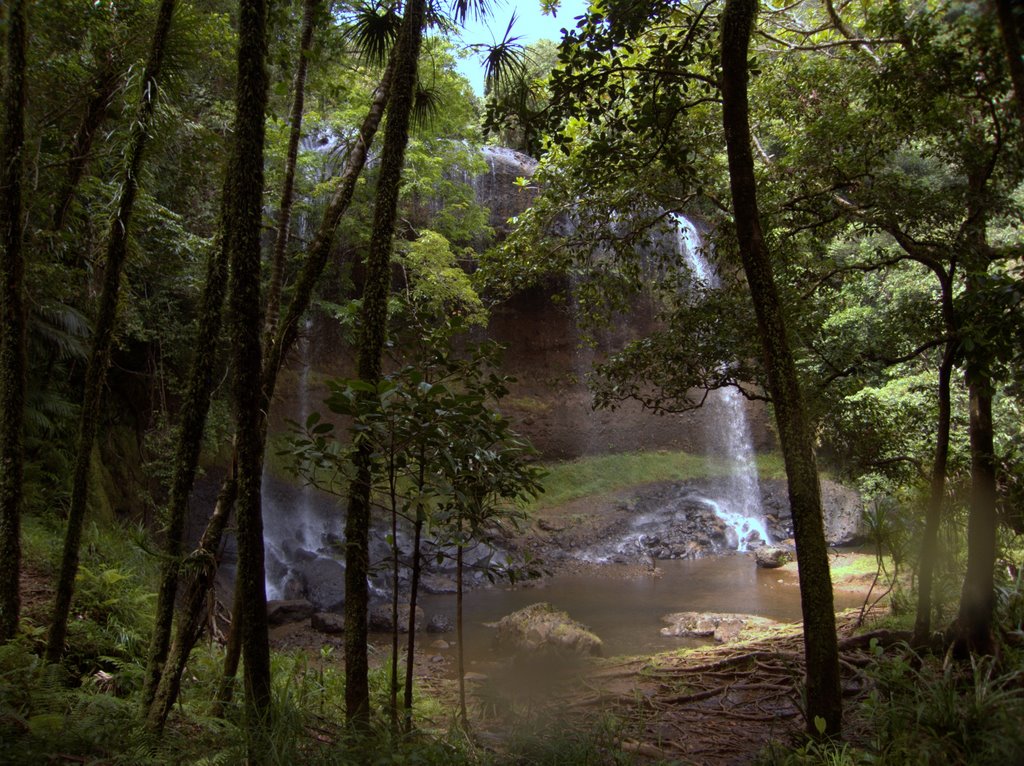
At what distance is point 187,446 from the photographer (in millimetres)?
4676

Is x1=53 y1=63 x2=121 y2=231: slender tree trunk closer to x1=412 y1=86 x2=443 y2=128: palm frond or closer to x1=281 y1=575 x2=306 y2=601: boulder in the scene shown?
x1=412 y1=86 x2=443 y2=128: palm frond

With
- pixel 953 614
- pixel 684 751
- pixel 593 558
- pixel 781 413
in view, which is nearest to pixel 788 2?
pixel 781 413

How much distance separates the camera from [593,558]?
56.5 feet

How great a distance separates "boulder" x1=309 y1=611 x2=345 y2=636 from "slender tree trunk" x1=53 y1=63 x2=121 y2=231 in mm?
6756

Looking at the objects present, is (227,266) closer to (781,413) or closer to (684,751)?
(781,413)

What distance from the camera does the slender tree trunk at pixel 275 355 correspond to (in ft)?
14.1

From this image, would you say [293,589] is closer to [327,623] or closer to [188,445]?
[327,623]

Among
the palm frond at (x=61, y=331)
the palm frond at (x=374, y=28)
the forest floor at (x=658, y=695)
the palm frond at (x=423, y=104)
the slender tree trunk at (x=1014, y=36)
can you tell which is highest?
the palm frond at (x=374, y=28)

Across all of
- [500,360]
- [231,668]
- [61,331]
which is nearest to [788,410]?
[500,360]

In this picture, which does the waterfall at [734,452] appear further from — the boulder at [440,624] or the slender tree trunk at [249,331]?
the slender tree trunk at [249,331]

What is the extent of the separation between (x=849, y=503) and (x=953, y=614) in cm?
1164

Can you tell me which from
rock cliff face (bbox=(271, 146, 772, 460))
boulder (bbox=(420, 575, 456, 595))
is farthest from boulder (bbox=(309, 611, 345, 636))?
rock cliff face (bbox=(271, 146, 772, 460))

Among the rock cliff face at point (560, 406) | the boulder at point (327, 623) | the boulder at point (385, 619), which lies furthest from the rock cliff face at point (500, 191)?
the boulder at point (327, 623)

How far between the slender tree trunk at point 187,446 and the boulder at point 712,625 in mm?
7082
